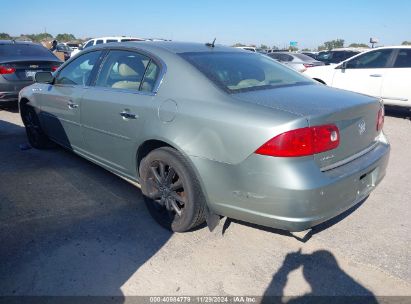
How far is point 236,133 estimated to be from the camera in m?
2.51

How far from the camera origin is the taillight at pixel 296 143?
7.72 feet

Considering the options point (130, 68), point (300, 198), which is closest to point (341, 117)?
point (300, 198)

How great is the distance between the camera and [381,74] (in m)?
7.99

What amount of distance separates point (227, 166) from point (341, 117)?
859 millimetres

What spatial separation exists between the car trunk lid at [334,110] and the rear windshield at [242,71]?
0.17m

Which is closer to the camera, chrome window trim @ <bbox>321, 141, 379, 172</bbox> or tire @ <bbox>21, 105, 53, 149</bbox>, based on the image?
chrome window trim @ <bbox>321, 141, 379, 172</bbox>

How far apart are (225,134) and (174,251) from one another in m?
1.03

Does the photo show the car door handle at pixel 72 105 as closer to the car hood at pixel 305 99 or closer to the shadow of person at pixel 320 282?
the car hood at pixel 305 99

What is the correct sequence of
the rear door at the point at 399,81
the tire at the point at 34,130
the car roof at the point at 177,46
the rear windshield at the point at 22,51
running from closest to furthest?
the car roof at the point at 177,46 → the tire at the point at 34,130 → the rear door at the point at 399,81 → the rear windshield at the point at 22,51

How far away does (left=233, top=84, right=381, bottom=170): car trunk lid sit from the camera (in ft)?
8.21

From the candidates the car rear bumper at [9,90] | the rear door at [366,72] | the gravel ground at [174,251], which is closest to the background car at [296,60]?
the rear door at [366,72]

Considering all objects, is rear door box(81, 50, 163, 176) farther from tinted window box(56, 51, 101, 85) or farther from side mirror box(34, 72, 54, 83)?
side mirror box(34, 72, 54, 83)

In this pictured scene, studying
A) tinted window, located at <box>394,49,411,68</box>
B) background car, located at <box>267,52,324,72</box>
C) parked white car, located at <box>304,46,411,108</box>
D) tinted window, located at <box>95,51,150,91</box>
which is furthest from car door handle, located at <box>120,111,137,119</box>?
background car, located at <box>267,52,324,72</box>

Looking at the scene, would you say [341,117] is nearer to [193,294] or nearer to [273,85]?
[273,85]
